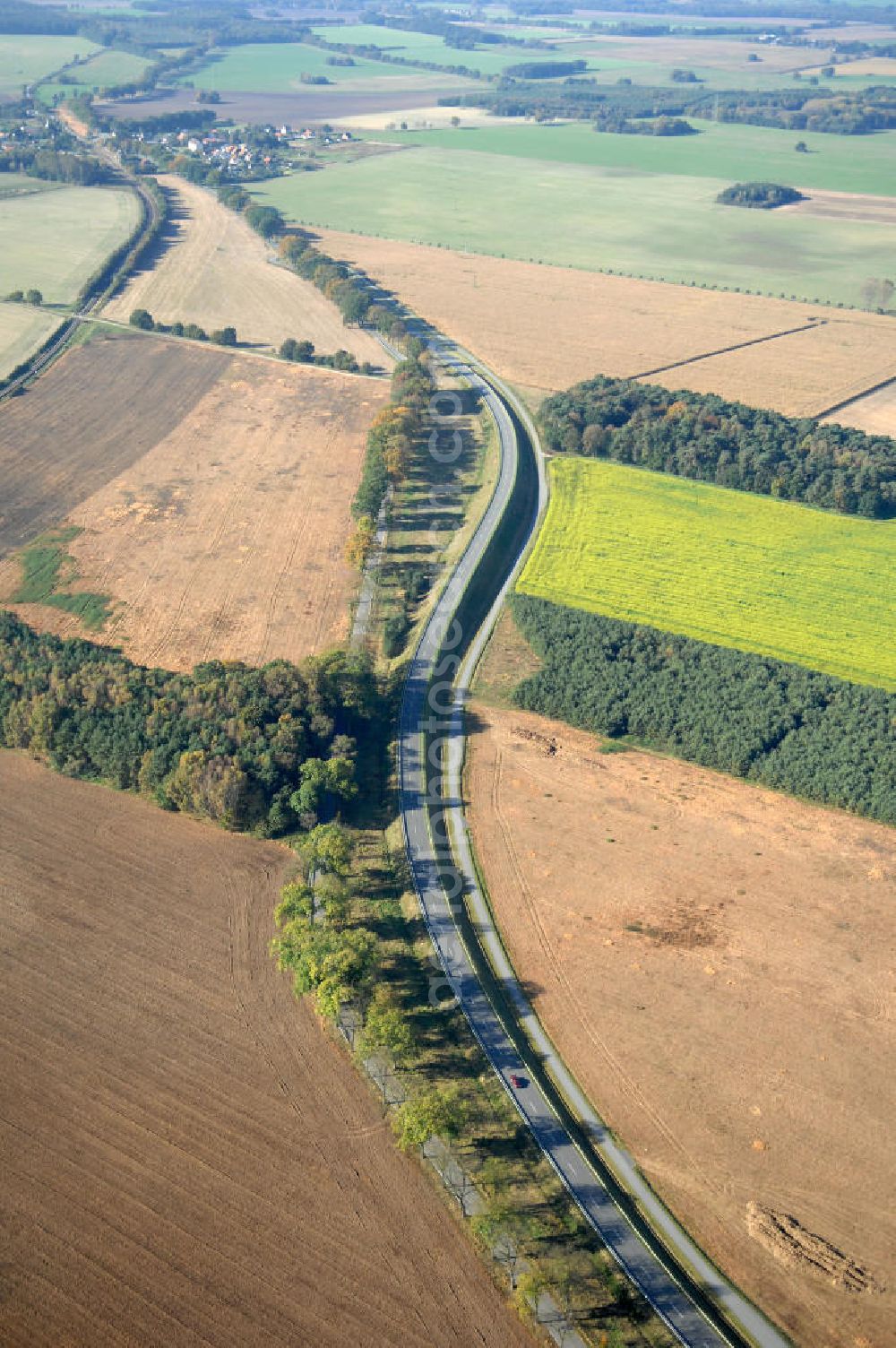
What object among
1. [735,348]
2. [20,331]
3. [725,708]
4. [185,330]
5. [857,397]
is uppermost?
[185,330]

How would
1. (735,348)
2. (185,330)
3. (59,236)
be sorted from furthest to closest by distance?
(59,236) → (185,330) → (735,348)

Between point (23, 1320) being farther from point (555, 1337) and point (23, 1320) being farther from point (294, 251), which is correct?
point (294, 251)

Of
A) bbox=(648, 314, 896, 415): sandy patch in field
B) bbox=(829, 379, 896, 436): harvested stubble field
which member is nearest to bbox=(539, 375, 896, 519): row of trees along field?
bbox=(829, 379, 896, 436): harvested stubble field

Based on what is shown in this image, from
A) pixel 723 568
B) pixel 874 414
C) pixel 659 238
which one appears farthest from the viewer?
pixel 659 238

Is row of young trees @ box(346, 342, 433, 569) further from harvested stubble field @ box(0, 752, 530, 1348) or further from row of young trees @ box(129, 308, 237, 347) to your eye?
harvested stubble field @ box(0, 752, 530, 1348)

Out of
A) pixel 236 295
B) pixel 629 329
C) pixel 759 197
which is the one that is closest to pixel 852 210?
pixel 759 197

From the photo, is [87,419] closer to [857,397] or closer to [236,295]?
[236,295]
